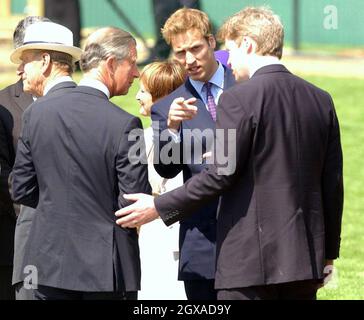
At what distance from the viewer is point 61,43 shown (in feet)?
18.6

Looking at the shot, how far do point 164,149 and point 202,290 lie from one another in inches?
28.6

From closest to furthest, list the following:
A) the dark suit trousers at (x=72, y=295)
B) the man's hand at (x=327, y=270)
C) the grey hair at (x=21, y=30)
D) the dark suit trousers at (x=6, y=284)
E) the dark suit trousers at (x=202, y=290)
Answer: the dark suit trousers at (x=72, y=295), the man's hand at (x=327, y=270), the dark suit trousers at (x=202, y=290), the grey hair at (x=21, y=30), the dark suit trousers at (x=6, y=284)

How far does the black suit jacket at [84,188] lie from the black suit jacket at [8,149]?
0.86m

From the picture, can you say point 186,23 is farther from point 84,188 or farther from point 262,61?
point 84,188

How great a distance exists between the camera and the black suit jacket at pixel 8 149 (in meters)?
5.98

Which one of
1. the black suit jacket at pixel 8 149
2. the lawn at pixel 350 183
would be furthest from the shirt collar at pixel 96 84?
the lawn at pixel 350 183

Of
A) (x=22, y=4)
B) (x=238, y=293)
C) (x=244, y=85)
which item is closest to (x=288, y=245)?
(x=238, y=293)

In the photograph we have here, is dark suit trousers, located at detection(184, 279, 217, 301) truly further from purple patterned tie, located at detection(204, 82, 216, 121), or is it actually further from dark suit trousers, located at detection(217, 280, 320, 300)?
purple patterned tie, located at detection(204, 82, 216, 121)

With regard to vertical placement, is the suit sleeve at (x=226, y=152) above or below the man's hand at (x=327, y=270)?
above

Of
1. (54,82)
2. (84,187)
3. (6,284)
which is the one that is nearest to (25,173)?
(84,187)

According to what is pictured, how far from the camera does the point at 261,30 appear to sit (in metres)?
5.00

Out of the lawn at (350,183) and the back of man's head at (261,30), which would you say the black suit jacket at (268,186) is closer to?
the back of man's head at (261,30)

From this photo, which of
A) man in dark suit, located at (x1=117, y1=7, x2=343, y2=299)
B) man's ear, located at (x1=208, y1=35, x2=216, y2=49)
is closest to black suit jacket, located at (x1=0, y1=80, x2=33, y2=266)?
man's ear, located at (x1=208, y1=35, x2=216, y2=49)
